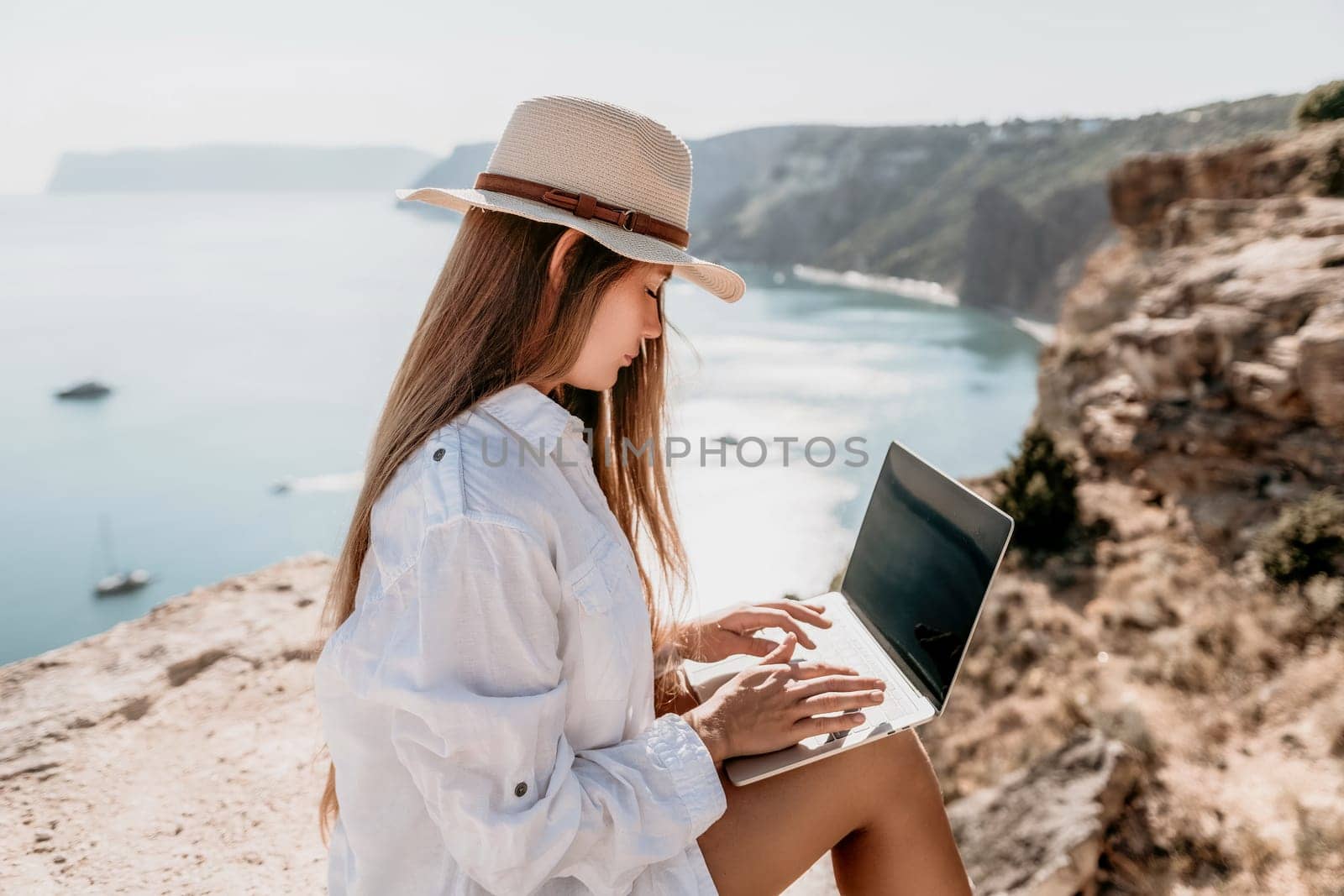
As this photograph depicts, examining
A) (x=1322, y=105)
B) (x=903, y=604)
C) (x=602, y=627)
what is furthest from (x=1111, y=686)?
(x=1322, y=105)

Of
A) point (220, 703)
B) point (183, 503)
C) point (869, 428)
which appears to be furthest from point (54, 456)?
point (220, 703)

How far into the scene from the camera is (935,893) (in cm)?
105

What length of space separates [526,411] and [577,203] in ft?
0.80

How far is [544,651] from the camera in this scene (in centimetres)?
78

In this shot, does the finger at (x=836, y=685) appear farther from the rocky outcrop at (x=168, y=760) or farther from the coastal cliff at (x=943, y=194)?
the coastal cliff at (x=943, y=194)

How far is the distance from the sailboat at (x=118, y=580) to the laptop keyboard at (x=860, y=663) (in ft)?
68.1

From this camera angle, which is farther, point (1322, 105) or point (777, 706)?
point (1322, 105)

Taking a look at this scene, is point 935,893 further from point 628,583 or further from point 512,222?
point 512,222

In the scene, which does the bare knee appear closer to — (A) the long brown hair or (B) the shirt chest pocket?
(B) the shirt chest pocket

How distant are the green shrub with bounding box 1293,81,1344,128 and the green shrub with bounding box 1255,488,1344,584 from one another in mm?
7714

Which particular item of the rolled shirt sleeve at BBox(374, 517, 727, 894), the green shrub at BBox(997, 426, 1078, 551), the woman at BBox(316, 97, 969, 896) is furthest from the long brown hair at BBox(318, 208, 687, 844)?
the green shrub at BBox(997, 426, 1078, 551)

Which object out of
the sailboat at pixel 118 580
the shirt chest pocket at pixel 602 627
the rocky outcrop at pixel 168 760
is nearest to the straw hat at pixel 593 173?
the shirt chest pocket at pixel 602 627

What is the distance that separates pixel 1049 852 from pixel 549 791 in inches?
54.2

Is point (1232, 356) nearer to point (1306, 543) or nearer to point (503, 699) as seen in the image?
point (1306, 543)
